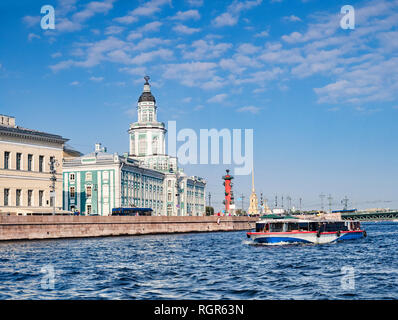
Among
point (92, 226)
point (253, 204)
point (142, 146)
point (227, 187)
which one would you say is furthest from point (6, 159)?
point (253, 204)

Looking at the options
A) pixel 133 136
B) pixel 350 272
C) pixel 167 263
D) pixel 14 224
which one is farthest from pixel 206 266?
pixel 133 136

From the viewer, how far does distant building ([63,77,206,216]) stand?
278ft

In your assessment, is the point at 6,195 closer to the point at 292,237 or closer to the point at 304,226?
the point at 292,237

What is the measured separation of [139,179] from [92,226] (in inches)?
1475

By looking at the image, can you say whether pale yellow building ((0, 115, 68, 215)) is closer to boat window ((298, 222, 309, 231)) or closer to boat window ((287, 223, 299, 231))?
boat window ((287, 223, 299, 231))

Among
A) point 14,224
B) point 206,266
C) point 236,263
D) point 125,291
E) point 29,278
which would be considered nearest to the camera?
point 125,291

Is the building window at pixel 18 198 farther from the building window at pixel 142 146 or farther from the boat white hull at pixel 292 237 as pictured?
the building window at pixel 142 146

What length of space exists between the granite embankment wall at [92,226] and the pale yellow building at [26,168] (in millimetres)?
6361

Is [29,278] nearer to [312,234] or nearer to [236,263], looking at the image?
[236,263]

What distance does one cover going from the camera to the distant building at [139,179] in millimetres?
84750

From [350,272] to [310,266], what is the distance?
300 cm

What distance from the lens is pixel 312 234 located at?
4803 cm

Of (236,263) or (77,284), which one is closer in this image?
(77,284)

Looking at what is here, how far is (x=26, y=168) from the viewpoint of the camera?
58.1 metres
